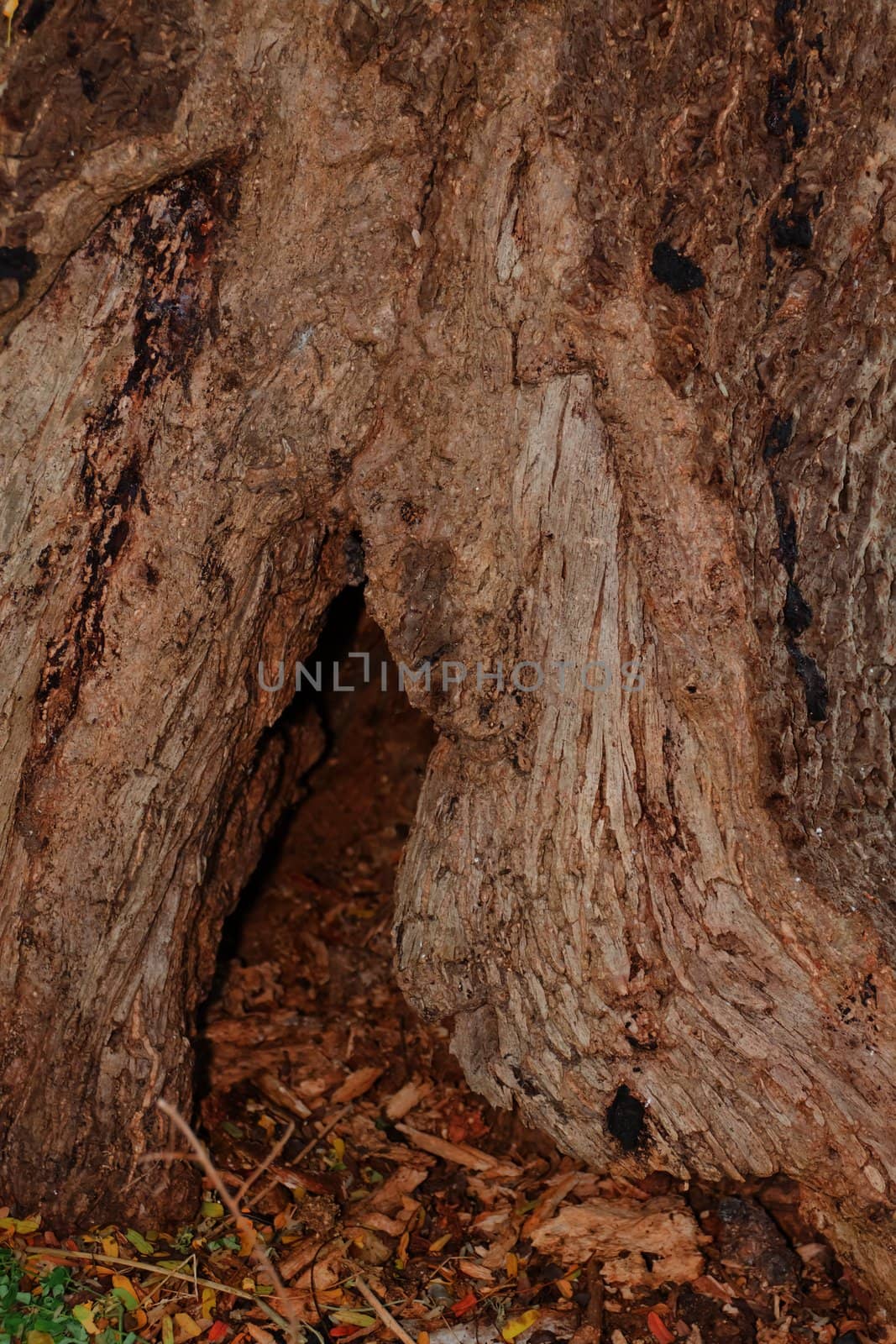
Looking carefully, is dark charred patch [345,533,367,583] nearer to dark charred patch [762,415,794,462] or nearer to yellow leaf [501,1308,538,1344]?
dark charred patch [762,415,794,462]

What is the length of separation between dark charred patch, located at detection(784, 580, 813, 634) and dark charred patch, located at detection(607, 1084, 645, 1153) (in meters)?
1.12

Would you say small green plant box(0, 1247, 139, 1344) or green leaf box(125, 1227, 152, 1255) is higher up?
green leaf box(125, 1227, 152, 1255)

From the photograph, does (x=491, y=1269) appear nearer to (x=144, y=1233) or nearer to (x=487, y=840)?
(x=144, y=1233)

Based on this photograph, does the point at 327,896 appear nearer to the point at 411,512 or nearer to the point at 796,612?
the point at 411,512

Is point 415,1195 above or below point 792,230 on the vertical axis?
below

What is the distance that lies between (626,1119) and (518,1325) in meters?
0.51

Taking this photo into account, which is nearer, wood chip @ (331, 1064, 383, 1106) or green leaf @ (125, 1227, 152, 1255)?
green leaf @ (125, 1227, 152, 1255)

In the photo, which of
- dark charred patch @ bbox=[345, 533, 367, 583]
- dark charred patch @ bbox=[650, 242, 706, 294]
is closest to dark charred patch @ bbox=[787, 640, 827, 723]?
dark charred patch @ bbox=[650, 242, 706, 294]

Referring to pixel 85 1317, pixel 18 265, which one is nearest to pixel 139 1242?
pixel 85 1317

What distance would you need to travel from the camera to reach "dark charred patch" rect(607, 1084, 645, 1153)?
275 centimetres

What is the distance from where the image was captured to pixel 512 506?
104 inches

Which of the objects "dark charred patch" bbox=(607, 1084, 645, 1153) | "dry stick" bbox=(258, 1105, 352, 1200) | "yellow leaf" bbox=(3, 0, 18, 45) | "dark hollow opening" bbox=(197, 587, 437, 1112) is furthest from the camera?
"dark hollow opening" bbox=(197, 587, 437, 1112)

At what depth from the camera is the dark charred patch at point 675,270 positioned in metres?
2.44

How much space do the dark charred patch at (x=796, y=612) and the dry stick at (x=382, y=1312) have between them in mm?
1761
